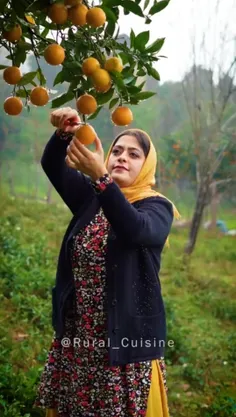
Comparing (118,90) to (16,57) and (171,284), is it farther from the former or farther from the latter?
(171,284)

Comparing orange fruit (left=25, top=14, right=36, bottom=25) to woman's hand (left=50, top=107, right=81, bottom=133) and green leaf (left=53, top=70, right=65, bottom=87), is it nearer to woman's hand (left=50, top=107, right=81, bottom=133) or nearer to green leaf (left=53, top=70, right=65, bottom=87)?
green leaf (left=53, top=70, right=65, bottom=87)

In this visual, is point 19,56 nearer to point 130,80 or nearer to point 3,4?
point 3,4

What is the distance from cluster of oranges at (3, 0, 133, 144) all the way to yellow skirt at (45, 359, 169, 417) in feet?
2.33

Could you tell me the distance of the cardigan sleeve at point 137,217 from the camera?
113cm

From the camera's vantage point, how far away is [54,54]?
89 cm

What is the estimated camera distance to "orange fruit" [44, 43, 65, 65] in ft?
2.92

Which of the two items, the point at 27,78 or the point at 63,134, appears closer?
the point at 27,78

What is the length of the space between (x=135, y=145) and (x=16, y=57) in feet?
1.77

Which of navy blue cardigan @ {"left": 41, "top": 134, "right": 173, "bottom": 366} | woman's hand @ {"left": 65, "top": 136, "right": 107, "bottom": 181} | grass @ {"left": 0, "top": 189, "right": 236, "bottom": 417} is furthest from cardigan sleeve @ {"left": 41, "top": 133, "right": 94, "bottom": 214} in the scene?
grass @ {"left": 0, "top": 189, "right": 236, "bottom": 417}

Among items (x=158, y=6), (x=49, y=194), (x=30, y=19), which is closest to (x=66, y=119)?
(x=30, y=19)

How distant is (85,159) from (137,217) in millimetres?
195

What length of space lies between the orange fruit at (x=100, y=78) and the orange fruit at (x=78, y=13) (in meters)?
0.09

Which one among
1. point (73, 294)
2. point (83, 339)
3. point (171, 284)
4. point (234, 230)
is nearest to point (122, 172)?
point (73, 294)

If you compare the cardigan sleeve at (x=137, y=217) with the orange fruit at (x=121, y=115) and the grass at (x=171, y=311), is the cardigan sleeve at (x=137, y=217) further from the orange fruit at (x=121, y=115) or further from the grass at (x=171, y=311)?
the grass at (x=171, y=311)
